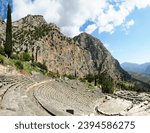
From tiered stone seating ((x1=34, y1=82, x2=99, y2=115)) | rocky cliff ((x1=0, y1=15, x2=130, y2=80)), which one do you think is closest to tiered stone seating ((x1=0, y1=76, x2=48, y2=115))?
tiered stone seating ((x1=34, y1=82, x2=99, y2=115))

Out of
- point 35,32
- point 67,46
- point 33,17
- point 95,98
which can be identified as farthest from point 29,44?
point 95,98

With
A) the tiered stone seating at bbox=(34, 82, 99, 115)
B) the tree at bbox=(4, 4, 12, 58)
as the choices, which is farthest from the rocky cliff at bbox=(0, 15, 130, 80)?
the tiered stone seating at bbox=(34, 82, 99, 115)

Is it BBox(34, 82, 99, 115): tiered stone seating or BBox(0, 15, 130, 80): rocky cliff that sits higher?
BBox(0, 15, 130, 80): rocky cliff

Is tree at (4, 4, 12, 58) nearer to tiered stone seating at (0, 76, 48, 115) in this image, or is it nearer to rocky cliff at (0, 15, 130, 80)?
tiered stone seating at (0, 76, 48, 115)

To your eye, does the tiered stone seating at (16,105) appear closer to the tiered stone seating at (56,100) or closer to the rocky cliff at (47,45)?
the tiered stone seating at (56,100)

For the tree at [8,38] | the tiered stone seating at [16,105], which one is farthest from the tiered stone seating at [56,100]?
the tree at [8,38]

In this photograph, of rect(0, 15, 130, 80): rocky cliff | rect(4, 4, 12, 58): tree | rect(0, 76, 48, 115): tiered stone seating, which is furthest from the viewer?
rect(0, 15, 130, 80): rocky cliff

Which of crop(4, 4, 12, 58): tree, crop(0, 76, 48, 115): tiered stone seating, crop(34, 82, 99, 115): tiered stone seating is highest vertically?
crop(4, 4, 12, 58): tree

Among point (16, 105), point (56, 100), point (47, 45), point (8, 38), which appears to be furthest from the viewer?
point (47, 45)

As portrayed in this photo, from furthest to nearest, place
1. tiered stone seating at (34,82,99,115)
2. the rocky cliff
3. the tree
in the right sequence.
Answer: the rocky cliff, the tree, tiered stone seating at (34,82,99,115)

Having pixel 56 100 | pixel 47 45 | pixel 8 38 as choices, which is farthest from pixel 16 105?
pixel 47 45

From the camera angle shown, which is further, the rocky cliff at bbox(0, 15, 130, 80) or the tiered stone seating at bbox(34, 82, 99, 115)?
the rocky cliff at bbox(0, 15, 130, 80)

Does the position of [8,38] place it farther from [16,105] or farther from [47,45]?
[47,45]

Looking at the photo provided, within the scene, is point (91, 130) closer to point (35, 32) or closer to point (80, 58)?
point (35, 32)
